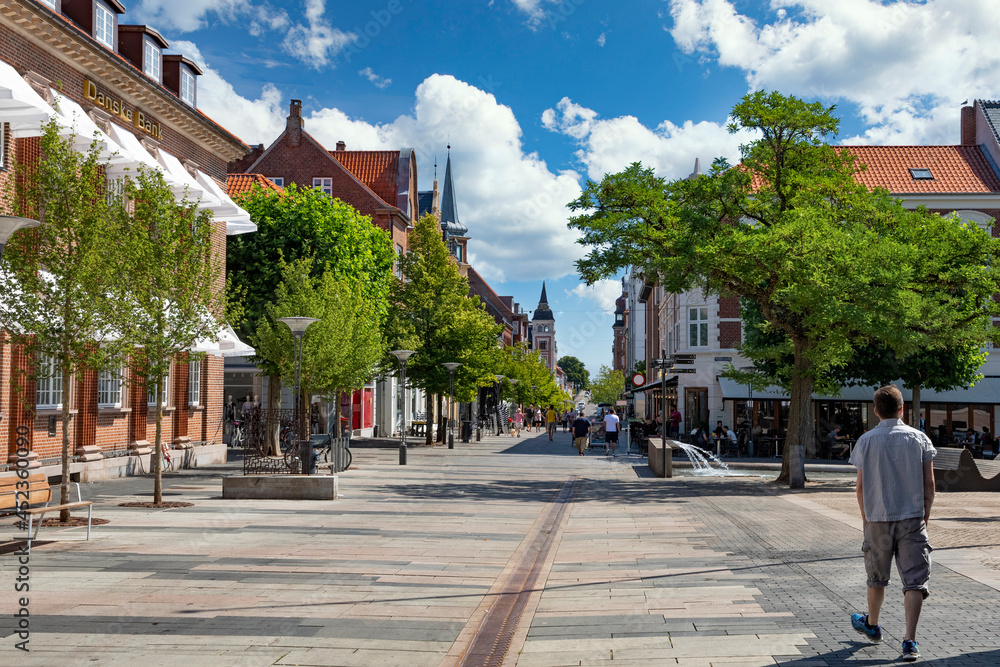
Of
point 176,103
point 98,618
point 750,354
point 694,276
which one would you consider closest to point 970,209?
point 750,354

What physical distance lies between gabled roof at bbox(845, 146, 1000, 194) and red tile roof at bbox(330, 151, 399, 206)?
24059mm

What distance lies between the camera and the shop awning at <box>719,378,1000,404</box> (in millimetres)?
35250

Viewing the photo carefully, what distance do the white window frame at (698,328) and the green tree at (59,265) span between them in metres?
33.0

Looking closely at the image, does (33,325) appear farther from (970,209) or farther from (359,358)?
(970,209)

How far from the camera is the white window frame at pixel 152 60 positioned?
72.6ft

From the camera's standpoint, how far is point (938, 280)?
1884 cm

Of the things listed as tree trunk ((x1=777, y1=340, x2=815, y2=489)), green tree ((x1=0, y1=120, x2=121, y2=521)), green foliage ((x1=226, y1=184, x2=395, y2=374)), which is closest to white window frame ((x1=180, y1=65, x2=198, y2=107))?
green foliage ((x1=226, y1=184, x2=395, y2=374))

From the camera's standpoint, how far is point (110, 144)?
17516 millimetres

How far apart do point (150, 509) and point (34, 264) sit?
4.26 meters

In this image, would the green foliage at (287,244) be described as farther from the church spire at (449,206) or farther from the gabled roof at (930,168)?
the church spire at (449,206)

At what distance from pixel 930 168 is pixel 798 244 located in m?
28.3

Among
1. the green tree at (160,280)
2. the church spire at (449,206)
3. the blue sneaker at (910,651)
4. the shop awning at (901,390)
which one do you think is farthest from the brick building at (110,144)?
the church spire at (449,206)

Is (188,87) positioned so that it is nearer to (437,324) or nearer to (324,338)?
(324,338)

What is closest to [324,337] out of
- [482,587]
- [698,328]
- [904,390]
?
[482,587]
